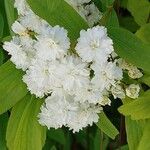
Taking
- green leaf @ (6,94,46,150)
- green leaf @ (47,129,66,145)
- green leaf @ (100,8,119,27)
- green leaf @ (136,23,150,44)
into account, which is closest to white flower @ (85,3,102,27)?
green leaf @ (100,8,119,27)

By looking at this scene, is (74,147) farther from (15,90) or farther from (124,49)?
(124,49)

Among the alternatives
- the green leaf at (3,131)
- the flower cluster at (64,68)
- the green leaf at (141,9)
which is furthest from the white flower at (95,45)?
the green leaf at (3,131)

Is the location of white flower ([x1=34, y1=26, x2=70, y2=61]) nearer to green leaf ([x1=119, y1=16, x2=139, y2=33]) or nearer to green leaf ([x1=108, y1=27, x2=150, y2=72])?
green leaf ([x1=108, y1=27, x2=150, y2=72])

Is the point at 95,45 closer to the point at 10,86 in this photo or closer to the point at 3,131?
the point at 10,86

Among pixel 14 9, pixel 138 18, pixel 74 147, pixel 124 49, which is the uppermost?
pixel 14 9

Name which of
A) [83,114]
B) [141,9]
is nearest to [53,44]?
[83,114]

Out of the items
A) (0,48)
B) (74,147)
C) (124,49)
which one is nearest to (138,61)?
(124,49)
